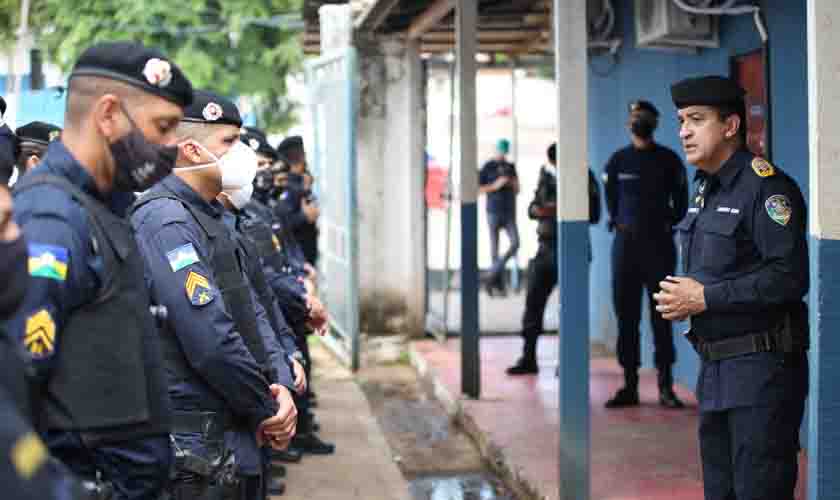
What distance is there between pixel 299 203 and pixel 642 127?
2900 mm

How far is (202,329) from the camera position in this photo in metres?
3.53

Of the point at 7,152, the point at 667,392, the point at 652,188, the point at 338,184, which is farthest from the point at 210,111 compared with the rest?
the point at 338,184

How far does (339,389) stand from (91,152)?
7497 mm

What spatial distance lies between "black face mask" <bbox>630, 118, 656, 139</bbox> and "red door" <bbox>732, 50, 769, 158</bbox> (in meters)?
0.64

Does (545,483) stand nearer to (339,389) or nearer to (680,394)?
(680,394)

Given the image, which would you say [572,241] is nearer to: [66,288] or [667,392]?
[667,392]

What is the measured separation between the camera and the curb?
6.46m

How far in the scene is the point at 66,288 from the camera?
251 cm

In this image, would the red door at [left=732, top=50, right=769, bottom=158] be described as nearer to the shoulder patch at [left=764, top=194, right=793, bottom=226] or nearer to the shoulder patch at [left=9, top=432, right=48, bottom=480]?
the shoulder patch at [left=764, top=194, right=793, bottom=226]

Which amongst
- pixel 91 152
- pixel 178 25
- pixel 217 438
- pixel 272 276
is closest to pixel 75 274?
pixel 91 152

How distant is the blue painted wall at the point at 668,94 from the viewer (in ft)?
21.5

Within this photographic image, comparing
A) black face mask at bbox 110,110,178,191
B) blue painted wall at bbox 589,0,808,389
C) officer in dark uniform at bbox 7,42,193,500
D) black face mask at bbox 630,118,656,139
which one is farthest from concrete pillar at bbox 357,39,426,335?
black face mask at bbox 110,110,178,191

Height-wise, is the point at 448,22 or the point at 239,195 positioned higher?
the point at 448,22

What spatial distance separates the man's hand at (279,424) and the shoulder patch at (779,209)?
5.94ft
